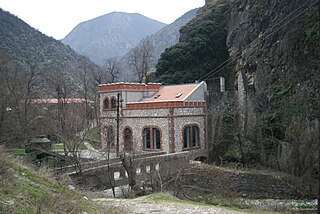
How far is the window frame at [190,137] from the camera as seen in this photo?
91.8 ft

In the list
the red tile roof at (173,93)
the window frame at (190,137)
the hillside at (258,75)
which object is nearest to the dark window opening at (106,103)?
the red tile roof at (173,93)

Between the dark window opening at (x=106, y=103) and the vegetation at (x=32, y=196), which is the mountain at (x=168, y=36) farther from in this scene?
the vegetation at (x=32, y=196)

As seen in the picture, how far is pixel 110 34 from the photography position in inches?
5487

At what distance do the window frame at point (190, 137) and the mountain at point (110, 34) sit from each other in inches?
3728

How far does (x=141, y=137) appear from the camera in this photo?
94.8 feet

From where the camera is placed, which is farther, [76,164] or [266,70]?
[266,70]

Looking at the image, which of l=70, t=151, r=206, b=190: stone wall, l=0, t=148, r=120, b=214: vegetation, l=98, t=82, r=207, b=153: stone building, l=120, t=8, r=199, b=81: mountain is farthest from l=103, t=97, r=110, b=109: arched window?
l=120, t=8, r=199, b=81: mountain

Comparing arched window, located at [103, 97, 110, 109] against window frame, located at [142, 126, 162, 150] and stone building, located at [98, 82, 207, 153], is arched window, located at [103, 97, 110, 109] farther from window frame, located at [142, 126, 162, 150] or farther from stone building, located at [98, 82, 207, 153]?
window frame, located at [142, 126, 162, 150]

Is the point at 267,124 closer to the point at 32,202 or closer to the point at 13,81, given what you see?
the point at 32,202

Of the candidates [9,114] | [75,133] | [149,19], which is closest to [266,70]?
[75,133]

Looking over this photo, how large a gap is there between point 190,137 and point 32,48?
53.2 meters

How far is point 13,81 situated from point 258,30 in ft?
72.8

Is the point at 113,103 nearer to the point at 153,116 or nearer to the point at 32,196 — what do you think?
the point at 153,116

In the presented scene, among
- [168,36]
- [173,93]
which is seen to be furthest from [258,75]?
[168,36]
